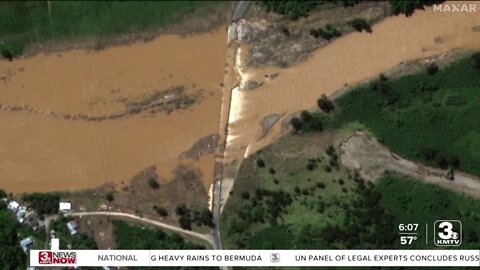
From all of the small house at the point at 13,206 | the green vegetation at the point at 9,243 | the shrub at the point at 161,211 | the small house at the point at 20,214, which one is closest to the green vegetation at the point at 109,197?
the shrub at the point at 161,211

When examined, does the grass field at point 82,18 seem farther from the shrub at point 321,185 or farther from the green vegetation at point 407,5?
the shrub at point 321,185

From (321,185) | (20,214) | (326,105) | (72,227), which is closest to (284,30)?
(326,105)

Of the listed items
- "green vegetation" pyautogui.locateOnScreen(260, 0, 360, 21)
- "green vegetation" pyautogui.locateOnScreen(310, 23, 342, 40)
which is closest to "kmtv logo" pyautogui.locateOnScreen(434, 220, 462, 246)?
"green vegetation" pyautogui.locateOnScreen(310, 23, 342, 40)

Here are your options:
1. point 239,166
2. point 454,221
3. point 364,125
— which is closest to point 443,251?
point 454,221

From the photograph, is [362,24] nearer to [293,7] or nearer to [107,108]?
[293,7]

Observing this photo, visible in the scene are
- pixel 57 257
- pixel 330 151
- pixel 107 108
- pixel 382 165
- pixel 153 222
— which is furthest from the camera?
pixel 107 108
